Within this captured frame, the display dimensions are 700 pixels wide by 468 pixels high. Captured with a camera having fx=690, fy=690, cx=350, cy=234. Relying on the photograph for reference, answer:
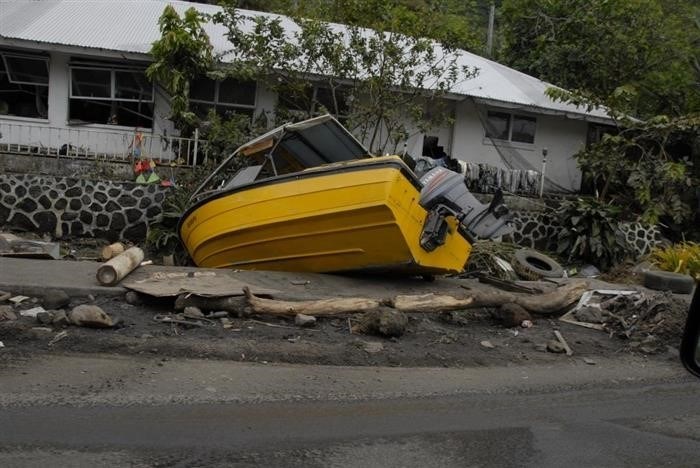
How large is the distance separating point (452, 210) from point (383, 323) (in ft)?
6.24

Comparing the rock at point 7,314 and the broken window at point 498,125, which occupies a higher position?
the broken window at point 498,125

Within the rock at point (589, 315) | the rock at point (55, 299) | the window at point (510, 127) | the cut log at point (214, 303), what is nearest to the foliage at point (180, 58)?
the window at point (510, 127)

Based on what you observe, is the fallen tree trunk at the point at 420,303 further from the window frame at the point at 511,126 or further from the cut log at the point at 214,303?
the window frame at the point at 511,126

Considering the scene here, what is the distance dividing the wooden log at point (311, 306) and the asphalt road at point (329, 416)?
43.9 inches

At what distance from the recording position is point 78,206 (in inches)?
483

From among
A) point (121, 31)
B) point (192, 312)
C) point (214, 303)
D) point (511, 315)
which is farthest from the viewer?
point (121, 31)

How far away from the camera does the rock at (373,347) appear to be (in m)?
6.50

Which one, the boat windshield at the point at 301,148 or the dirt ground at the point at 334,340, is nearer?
the dirt ground at the point at 334,340

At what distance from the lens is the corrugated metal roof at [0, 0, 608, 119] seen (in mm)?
13969

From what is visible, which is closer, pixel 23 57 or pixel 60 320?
pixel 60 320

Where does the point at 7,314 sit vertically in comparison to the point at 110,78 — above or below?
below

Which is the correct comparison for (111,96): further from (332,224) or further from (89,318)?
(89,318)

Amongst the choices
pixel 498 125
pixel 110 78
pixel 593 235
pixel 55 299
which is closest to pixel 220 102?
pixel 110 78

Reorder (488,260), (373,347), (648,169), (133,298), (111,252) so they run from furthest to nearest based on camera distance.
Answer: (648,169) < (488,260) < (111,252) < (133,298) < (373,347)
